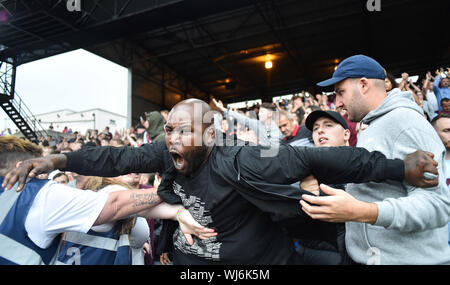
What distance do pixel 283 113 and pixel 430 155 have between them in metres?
3.44

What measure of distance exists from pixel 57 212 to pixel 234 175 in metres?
1.15

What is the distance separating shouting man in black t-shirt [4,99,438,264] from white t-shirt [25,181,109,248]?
165mm

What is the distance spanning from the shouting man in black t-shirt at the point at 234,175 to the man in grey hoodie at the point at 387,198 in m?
0.11

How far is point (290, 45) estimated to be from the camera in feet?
47.1

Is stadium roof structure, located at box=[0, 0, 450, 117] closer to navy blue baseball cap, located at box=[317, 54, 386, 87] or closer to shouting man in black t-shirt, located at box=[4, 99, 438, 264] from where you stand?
navy blue baseball cap, located at box=[317, 54, 386, 87]

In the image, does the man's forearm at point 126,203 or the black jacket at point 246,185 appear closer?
the black jacket at point 246,185

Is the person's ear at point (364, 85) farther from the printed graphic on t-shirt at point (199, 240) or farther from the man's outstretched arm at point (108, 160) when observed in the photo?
the man's outstretched arm at point (108, 160)

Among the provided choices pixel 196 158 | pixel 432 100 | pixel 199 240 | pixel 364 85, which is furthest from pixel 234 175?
pixel 432 100

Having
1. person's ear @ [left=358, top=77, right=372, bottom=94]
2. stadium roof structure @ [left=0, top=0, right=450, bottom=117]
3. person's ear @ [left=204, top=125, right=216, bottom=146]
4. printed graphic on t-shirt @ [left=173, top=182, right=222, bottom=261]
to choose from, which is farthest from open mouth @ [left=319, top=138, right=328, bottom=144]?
stadium roof structure @ [left=0, top=0, right=450, bottom=117]

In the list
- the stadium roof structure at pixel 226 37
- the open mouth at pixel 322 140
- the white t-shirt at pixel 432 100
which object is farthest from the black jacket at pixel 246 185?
the stadium roof structure at pixel 226 37

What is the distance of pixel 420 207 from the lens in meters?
1.31

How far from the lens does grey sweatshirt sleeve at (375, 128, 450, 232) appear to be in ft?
4.27

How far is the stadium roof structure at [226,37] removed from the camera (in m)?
9.77

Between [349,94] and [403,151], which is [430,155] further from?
[349,94]
